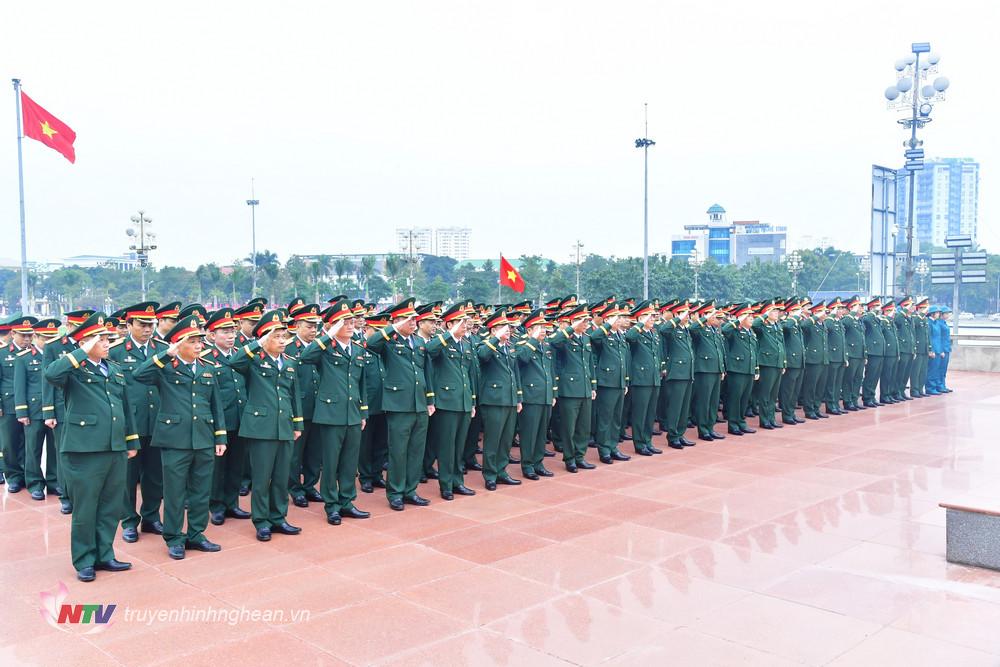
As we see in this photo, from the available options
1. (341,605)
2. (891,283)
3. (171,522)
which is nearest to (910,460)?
(341,605)

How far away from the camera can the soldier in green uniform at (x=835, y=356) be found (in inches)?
439

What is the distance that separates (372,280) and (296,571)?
40.7 metres

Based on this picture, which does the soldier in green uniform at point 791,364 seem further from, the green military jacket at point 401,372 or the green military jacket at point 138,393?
the green military jacket at point 138,393

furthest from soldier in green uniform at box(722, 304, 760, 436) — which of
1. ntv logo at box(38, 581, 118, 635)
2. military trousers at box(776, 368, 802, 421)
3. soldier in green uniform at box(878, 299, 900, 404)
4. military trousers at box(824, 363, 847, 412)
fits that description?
ntv logo at box(38, 581, 118, 635)

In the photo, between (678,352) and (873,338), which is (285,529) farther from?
(873,338)

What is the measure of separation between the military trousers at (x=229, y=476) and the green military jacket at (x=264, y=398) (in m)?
0.59

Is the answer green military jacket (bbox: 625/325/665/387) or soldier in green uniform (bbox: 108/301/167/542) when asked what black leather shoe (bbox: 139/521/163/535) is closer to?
soldier in green uniform (bbox: 108/301/167/542)

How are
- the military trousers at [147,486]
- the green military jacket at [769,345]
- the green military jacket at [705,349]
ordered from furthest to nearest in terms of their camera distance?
the green military jacket at [769,345], the green military jacket at [705,349], the military trousers at [147,486]

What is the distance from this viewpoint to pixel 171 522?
5.25m

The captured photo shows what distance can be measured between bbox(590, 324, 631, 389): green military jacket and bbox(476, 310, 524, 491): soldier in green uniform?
4.05ft

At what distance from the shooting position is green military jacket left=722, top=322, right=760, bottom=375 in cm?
973

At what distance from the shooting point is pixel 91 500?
4820 mm

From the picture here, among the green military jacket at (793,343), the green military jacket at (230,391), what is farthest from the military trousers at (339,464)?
the green military jacket at (793,343)

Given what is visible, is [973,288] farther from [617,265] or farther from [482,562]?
[482,562]
